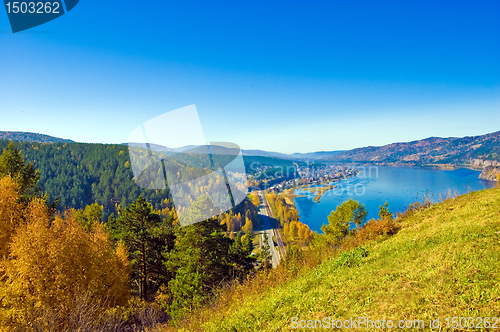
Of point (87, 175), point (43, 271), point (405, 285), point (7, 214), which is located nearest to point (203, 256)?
point (43, 271)

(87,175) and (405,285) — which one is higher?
(405,285)

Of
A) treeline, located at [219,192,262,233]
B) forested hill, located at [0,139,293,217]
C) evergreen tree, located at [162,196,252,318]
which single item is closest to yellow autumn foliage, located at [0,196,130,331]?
evergreen tree, located at [162,196,252,318]

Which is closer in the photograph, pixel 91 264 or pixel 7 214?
pixel 7 214

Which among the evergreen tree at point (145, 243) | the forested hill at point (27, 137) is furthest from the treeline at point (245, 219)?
the forested hill at point (27, 137)

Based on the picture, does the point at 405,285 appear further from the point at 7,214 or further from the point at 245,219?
the point at 245,219

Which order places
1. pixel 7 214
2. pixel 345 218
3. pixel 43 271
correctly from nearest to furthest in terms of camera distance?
pixel 43 271, pixel 7 214, pixel 345 218

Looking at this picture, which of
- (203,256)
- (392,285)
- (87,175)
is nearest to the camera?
(392,285)

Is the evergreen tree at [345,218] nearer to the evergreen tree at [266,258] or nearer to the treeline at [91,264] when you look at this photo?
the evergreen tree at [266,258]
